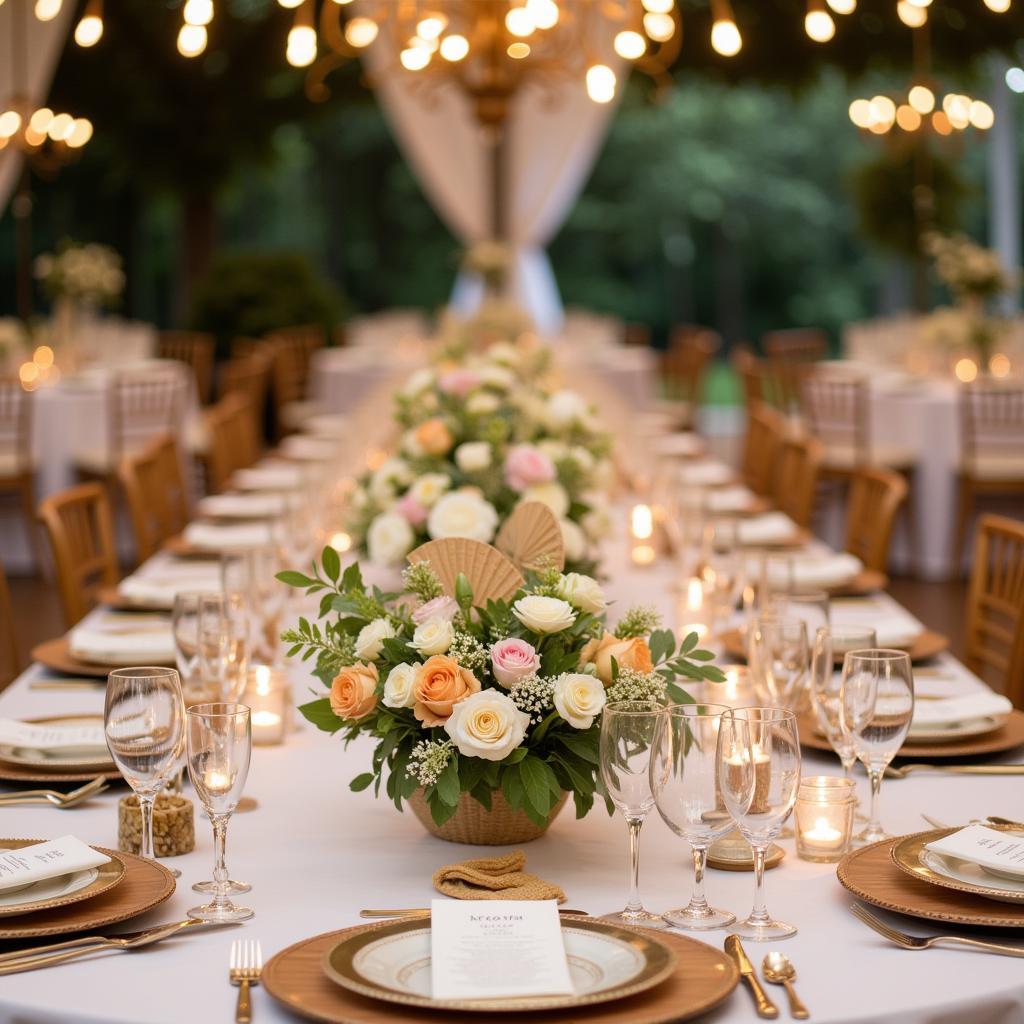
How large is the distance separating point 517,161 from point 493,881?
1190 cm

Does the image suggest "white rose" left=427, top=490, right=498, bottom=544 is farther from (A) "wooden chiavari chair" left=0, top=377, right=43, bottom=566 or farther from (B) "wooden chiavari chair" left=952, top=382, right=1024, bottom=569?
(A) "wooden chiavari chair" left=0, top=377, right=43, bottom=566

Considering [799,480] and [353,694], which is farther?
[799,480]

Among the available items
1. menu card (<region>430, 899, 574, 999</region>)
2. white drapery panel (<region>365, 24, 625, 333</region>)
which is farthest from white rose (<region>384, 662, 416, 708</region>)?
white drapery panel (<region>365, 24, 625, 333</region>)

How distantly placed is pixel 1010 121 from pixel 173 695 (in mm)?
11983

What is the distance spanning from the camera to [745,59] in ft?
40.8

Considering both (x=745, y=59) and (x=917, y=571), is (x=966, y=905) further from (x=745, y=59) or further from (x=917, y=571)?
(x=745, y=59)

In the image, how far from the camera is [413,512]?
3283mm

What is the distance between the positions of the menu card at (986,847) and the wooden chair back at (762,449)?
A: 3.83 m

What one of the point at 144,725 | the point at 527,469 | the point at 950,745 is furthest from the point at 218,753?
the point at 527,469

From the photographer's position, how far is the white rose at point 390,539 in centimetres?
322

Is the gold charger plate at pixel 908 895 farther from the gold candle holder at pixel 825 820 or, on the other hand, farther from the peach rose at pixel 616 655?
the peach rose at pixel 616 655

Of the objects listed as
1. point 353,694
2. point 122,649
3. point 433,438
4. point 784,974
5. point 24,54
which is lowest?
point 784,974

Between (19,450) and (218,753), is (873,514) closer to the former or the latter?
(218,753)

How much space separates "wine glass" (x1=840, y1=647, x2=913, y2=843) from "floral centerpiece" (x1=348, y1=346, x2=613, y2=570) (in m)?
1.22
